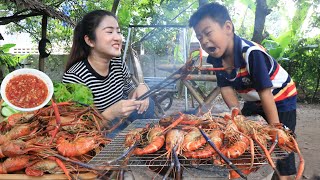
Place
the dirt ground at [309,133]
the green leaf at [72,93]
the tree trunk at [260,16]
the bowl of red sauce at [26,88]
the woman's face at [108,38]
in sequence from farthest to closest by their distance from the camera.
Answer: the tree trunk at [260,16] → the dirt ground at [309,133] → the woman's face at [108,38] → the green leaf at [72,93] → the bowl of red sauce at [26,88]

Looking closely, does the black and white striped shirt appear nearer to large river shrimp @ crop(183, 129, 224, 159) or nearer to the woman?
the woman

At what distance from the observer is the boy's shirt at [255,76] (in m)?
2.73

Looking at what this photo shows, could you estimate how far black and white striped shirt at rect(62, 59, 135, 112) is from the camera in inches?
128

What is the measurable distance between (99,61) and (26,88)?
4.30ft

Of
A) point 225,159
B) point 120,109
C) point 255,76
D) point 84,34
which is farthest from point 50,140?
point 84,34

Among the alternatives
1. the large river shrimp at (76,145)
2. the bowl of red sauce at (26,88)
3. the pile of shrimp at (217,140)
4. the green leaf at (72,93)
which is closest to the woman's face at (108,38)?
the green leaf at (72,93)

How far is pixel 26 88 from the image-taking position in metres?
2.17

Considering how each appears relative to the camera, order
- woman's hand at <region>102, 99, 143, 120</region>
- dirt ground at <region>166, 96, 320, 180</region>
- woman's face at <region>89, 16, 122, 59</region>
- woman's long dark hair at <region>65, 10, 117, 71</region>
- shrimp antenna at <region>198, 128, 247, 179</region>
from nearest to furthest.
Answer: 1. shrimp antenna at <region>198, 128, 247, 179</region>
2. woman's hand at <region>102, 99, 143, 120</region>
3. woman's face at <region>89, 16, 122, 59</region>
4. woman's long dark hair at <region>65, 10, 117, 71</region>
5. dirt ground at <region>166, 96, 320, 180</region>

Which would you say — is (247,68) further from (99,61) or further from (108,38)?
(99,61)

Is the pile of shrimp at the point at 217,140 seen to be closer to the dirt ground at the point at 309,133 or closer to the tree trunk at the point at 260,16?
the dirt ground at the point at 309,133

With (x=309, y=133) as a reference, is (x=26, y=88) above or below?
above

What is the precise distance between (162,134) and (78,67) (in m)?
1.81

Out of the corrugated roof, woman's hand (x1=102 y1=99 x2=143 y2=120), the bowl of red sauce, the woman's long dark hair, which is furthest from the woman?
the corrugated roof

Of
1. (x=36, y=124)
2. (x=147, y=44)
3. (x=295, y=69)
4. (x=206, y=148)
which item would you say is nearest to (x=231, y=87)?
(x=206, y=148)
